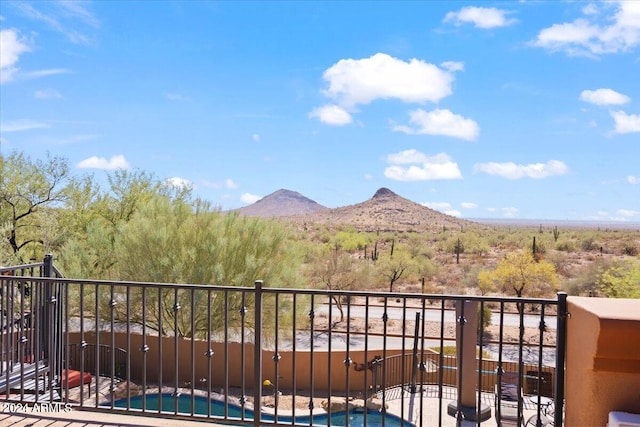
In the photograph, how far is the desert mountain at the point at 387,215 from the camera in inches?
2461

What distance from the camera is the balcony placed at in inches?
114

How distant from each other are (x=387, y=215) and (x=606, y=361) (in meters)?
64.2

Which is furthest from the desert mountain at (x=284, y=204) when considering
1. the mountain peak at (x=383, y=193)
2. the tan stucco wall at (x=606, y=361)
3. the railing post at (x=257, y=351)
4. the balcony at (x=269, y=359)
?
the tan stucco wall at (x=606, y=361)

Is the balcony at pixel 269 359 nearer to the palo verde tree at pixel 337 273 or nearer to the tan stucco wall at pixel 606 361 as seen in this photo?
the tan stucco wall at pixel 606 361

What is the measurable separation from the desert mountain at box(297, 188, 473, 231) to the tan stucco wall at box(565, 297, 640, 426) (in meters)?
56.6

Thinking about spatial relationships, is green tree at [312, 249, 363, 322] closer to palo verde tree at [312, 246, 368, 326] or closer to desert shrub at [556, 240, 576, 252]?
palo verde tree at [312, 246, 368, 326]

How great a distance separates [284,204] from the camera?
114625 mm

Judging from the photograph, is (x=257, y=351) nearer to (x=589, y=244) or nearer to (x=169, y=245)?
(x=169, y=245)

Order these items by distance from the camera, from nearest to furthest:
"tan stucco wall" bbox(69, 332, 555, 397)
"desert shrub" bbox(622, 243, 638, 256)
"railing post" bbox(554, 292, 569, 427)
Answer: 1. "railing post" bbox(554, 292, 569, 427)
2. "tan stucco wall" bbox(69, 332, 555, 397)
3. "desert shrub" bbox(622, 243, 638, 256)

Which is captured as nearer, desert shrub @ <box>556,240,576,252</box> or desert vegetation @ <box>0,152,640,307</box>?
desert vegetation @ <box>0,152,640,307</box>

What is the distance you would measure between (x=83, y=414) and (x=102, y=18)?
19.4m

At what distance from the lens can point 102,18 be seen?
1888cm

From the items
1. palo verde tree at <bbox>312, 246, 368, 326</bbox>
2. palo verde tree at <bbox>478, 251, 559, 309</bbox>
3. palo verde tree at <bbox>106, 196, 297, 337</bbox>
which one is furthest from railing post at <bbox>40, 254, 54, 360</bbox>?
palo verde tree at <bbox>478, 251, 559, 309</bbox>

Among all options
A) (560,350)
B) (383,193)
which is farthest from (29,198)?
(383,193)
